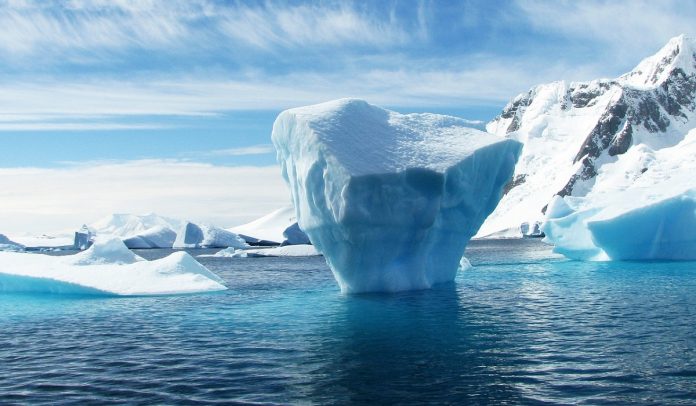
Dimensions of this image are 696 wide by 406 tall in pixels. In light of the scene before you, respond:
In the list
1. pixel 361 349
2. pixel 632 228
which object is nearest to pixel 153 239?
pixel 632 228

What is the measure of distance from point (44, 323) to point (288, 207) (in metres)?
111

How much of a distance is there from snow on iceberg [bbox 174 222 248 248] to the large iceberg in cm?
6245

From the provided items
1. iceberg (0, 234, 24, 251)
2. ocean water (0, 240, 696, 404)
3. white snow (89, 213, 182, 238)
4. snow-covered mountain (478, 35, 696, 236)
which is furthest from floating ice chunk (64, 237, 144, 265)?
snow-covered mountain (478, 35, 696, 236)

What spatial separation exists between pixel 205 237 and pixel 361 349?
78906mm

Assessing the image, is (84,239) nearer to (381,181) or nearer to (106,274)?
(106,274)

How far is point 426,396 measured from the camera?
1014 centimetres

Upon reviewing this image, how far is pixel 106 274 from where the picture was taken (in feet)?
92.2

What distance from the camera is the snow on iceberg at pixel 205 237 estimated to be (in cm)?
8819

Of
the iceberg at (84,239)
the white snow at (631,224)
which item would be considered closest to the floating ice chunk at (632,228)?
the white snow at (631,224)

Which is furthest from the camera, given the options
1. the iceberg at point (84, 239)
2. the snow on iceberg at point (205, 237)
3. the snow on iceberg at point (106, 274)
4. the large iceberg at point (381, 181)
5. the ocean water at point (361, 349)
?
the iceberg at point (84, 239)

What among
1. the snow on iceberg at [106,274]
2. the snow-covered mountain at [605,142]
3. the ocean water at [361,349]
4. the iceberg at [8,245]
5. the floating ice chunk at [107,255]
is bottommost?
the ocean water at [361,349]

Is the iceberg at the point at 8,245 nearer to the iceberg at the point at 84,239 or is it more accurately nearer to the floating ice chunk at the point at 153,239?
the iceberg at the point at 84,239

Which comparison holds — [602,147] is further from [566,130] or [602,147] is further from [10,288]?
[10,288]

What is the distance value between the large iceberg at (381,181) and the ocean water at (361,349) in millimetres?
1459
